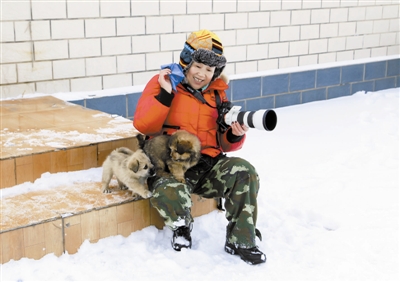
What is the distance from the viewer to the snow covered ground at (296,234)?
2.82m

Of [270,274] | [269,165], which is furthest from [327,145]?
[270,274]

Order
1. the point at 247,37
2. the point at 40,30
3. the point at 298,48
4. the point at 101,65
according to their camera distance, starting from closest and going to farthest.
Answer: the point at 40,30 < the point at 101,65 < the point at 247,37 < the point at 298,48

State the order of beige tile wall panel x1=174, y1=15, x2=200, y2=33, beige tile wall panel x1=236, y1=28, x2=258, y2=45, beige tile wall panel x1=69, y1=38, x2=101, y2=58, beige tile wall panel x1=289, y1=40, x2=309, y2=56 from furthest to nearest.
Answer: beige tile wall panel x1=289, y1=40, x2=309, y2=56 → beige tile wall panel x1=236, y1=28, x2=258, y2=45 → beige tile wall panel x1=174, y1=15, x2=200, y2=33 → beige tile wall panel x1=69, y1=38, x2=101, y2=58

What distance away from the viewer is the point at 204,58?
3.14 m

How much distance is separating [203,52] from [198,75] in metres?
0.13

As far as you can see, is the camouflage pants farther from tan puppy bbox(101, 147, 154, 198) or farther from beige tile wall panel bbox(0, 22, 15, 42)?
beige tile wall panel bbox(0, 22, 15, 42)

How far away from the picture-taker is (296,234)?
3301mm

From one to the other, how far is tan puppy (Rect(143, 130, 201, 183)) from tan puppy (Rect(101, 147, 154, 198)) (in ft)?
0.18

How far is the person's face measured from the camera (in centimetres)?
319

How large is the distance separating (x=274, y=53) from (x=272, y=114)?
12.9ft

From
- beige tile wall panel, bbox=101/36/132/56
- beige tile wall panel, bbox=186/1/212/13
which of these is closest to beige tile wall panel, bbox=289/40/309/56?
beige tile wall panel, bbox=186/1/212/13

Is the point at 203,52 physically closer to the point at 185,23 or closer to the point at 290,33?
the point at 185,23

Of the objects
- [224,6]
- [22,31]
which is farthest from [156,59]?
[22,31]

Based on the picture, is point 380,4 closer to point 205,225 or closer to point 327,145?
point 327,145
